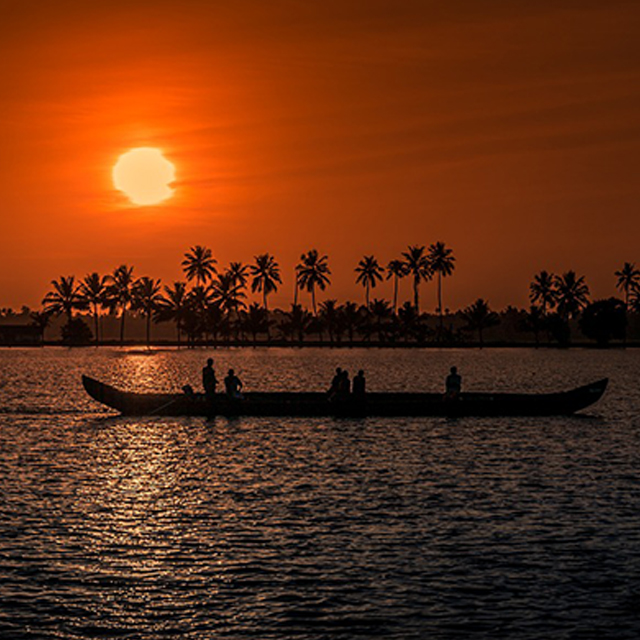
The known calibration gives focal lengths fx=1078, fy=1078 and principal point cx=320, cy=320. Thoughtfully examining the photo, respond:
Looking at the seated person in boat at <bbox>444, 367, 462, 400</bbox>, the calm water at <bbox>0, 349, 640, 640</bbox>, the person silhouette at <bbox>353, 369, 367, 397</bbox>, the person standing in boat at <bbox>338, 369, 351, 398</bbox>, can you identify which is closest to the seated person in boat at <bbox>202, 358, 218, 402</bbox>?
the calm water at <bbox>0, 349, 640, 640</bbox>

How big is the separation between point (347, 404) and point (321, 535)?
91.1 feet

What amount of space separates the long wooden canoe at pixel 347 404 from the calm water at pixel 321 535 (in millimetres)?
2813

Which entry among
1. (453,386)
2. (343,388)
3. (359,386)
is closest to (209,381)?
(343,388)

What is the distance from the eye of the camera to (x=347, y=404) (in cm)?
5269

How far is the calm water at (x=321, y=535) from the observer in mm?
18312

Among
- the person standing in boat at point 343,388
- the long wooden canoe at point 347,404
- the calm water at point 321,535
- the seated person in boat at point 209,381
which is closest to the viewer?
the calm water at point 321,535

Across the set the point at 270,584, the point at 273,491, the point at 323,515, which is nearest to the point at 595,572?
the point at 270,584

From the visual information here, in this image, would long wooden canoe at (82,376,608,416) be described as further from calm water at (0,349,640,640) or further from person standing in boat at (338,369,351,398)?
calm water at (0,349,640,640)

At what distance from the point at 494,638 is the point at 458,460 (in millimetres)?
22872

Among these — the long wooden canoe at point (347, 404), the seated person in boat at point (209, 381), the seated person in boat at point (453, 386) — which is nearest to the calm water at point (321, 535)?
the long wooden canoe at point (347, 404)

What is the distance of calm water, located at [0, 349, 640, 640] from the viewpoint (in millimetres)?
18312

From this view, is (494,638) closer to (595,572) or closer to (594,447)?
(595,572)

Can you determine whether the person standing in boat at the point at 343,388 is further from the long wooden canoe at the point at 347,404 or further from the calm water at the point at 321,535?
the calm water at the point at 321,535

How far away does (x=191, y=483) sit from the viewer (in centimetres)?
3441
